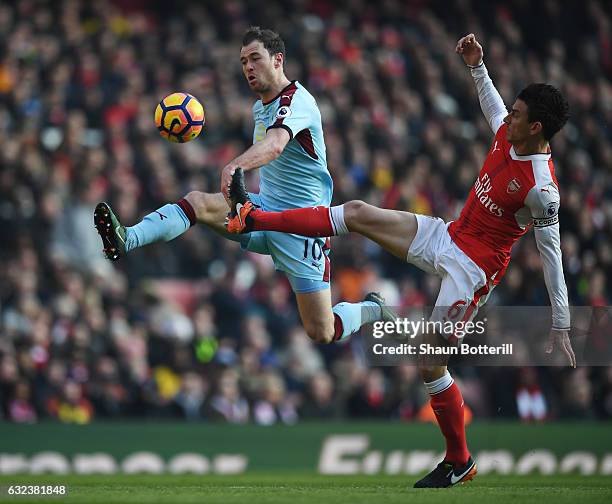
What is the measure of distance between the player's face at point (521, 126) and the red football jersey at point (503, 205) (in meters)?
0.14

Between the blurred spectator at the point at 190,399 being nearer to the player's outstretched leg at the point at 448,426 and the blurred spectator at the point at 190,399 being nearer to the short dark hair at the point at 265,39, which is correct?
the player's outstretched leg at the point at 448,426

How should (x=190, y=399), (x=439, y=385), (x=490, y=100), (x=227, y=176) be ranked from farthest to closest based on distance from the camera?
(x=190, y=399)
(x=490, y=100)
(x=439, y=385)
(x=227, y=176)

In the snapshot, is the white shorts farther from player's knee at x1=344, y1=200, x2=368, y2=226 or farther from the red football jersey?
player's knee at x1=344, y1=200, x2=368, y2=226

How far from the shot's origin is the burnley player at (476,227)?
8.26 m

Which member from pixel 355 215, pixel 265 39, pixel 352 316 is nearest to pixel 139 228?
pixel 355 215

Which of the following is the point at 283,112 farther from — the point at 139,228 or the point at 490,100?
the point at 490,100

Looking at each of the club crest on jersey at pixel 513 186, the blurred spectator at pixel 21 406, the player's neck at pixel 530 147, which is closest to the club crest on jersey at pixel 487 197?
the club crest on jersey at pixel 513 186

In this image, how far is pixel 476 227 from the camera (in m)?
8.55

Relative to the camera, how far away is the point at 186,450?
43.5 feet

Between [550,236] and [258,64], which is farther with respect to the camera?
[258,64]

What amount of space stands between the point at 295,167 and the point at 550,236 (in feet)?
6.95

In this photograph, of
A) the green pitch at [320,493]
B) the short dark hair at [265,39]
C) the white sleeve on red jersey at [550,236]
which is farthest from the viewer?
the short dark hair at [265,39]

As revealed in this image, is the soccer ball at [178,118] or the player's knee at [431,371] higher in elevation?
the soccer ball at [178,118]

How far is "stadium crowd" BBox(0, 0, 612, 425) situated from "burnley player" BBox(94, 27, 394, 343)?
4.15m
